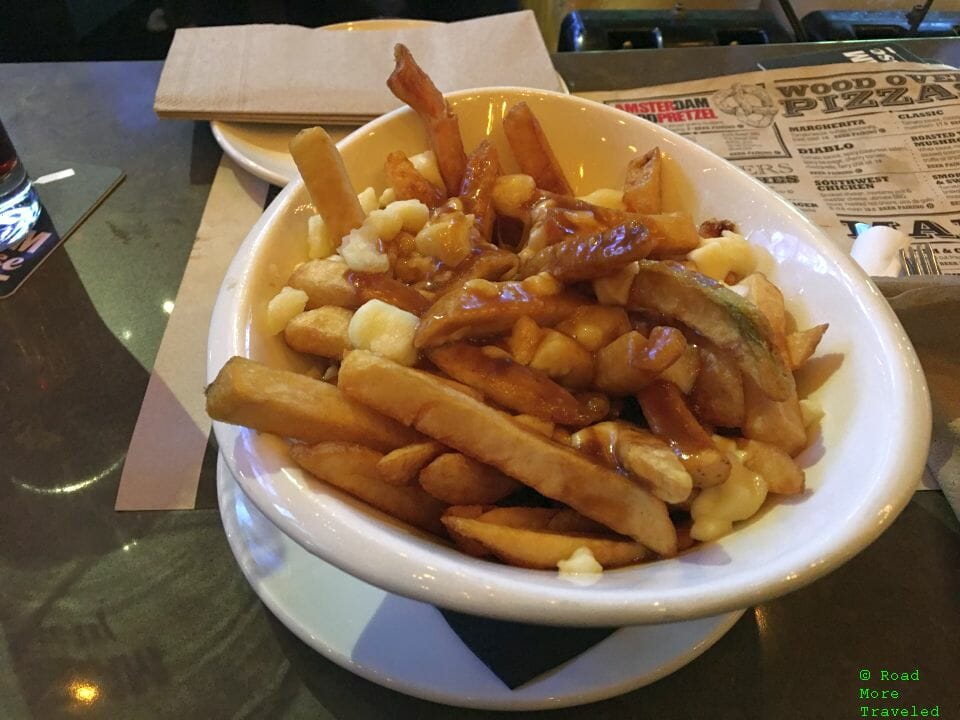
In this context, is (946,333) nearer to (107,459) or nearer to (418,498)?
(418,498)

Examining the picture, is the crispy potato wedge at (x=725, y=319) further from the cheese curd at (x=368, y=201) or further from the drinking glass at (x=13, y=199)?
the drinking glass at (x=13, y=199)

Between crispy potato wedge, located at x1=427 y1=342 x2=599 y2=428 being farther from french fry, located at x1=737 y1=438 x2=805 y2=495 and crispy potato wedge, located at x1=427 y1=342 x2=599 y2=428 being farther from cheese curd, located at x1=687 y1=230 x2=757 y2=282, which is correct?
cheese curd, located at x1=687 y1=230 x2=757 y2=282

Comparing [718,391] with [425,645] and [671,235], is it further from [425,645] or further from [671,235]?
[425,645]

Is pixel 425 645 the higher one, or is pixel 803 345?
pixel 803 345

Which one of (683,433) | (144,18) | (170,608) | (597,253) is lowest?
(170,608)

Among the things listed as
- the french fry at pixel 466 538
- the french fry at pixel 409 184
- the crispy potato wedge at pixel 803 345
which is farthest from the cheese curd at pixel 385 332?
the crispy potato wedge at pixel 803 345

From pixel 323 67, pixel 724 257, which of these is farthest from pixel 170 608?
pixel 323 67

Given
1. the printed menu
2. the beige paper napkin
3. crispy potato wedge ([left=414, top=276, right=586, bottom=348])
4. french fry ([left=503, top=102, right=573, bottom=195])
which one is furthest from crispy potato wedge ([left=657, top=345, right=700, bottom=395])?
the beige paper napkin
